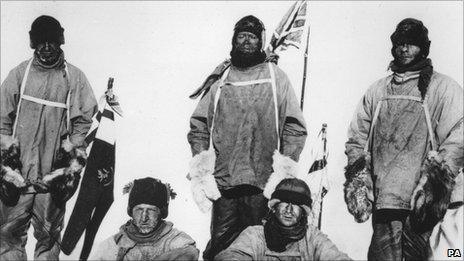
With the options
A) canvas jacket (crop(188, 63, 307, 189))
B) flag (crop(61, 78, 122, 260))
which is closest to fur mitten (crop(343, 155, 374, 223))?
→ canvas jacket (crop(188, 63, 307, 189))

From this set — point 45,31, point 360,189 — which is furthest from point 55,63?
point 360,189

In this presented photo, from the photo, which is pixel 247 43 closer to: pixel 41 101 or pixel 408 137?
pixel 408 137

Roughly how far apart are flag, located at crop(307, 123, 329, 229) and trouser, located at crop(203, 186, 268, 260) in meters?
0.97

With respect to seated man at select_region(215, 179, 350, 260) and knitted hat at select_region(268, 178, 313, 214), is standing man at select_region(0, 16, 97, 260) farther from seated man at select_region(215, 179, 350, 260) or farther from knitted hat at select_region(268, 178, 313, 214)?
knitted hat at select_region(268, 178, 313, 214)

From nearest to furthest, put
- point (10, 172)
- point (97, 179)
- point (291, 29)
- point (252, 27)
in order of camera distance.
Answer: point (252, 27) < point (10, 172) < point (97, 179) < point (291, 29)

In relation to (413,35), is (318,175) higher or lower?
lower

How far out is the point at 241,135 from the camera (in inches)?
279

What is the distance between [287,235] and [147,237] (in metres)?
1.32

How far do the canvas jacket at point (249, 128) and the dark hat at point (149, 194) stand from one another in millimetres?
476

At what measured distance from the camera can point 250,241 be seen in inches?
245

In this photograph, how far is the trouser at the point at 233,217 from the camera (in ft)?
22.5

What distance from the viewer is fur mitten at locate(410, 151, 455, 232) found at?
21.7 ft

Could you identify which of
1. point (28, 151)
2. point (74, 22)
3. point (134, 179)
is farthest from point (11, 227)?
point (74, 22)

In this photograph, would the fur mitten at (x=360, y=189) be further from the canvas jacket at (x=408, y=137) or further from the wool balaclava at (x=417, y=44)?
the wool balaclava at (x=417, y=44)
